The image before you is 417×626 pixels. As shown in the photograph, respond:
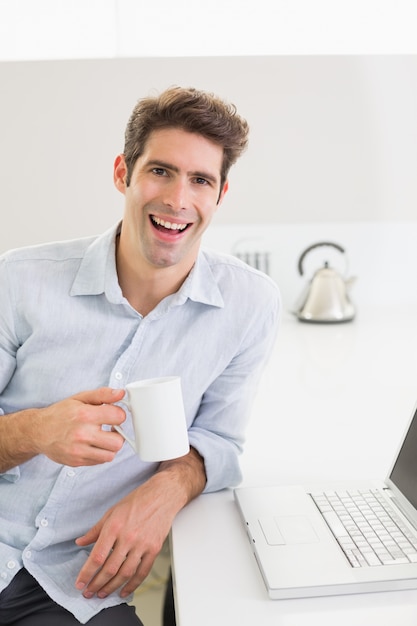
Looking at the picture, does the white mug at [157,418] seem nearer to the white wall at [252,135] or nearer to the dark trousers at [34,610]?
the dark trousers at [34,610]

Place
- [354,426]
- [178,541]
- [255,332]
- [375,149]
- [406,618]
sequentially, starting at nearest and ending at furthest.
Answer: [406,618], [178,541], [255,332], [354,426], [375,149]

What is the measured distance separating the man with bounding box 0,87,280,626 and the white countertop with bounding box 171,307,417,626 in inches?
3.9

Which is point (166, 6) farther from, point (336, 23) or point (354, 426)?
point (354, 426)

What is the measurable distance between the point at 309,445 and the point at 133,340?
0.48 metres

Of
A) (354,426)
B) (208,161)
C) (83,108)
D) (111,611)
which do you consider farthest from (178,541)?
(83,108)

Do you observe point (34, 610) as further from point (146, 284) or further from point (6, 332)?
point (146, 284)

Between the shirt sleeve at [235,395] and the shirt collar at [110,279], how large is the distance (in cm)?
9

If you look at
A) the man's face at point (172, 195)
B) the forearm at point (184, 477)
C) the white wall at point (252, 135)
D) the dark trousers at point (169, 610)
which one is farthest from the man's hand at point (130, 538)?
the white wall at point (252, 135)

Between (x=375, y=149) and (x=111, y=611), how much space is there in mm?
1683

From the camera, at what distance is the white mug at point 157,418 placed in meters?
0.96

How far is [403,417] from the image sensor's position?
5.84 ft

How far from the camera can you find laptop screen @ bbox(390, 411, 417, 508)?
108 centimetres

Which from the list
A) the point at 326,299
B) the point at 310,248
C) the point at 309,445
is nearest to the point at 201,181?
the point at 309,445

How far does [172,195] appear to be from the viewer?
129 cm
